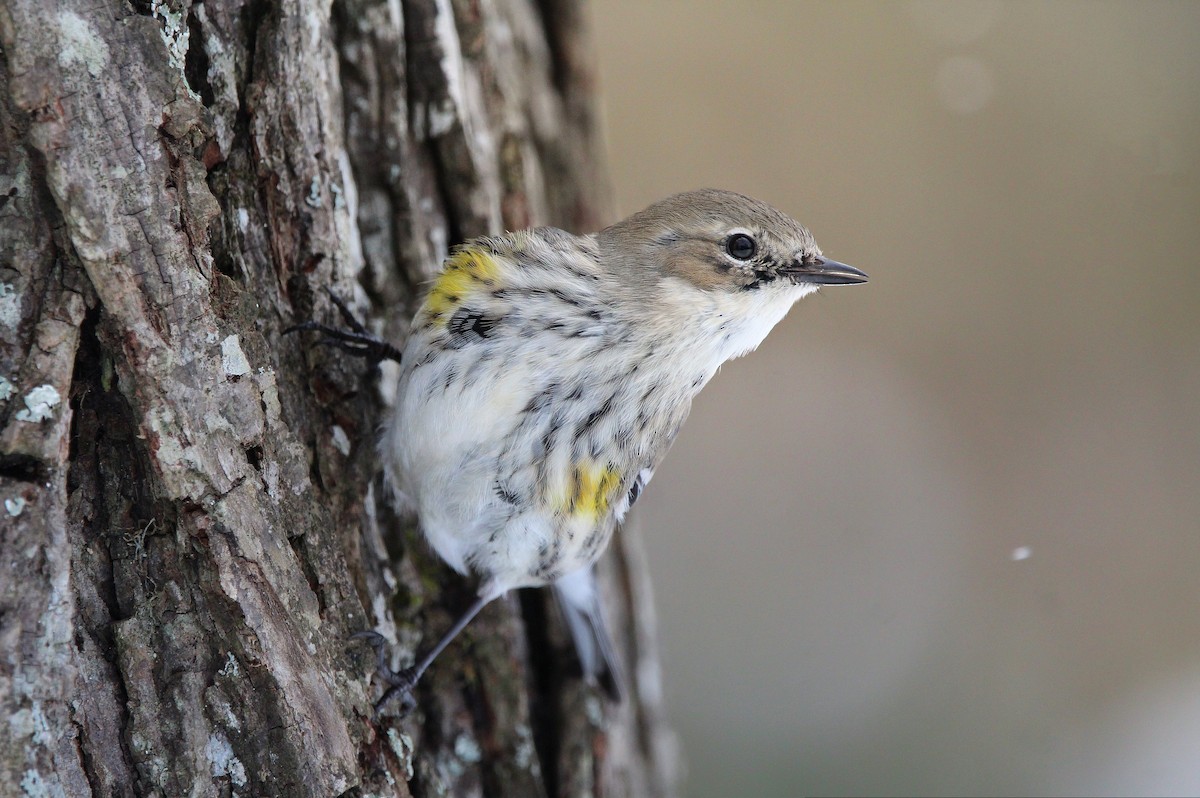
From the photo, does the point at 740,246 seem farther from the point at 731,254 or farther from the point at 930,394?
the point at 930,394

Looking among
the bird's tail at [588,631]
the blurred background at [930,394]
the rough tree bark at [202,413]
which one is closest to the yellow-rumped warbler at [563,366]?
the rough tree bark at [202,413]

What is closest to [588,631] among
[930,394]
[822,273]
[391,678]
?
[391,678]

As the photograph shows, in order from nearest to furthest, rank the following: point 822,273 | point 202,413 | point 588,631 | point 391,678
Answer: point 202,413 → point 391,678 → point 822,273 → point 588,631

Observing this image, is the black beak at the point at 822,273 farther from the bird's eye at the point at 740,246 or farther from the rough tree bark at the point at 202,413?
the rough tree bark at the point at 202,413

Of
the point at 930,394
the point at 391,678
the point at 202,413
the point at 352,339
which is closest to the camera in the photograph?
the point at 202,413

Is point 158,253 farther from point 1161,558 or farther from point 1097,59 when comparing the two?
point 1097,59

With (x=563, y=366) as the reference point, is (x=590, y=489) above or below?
below

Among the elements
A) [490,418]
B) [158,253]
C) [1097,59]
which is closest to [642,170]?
[1097,59]
